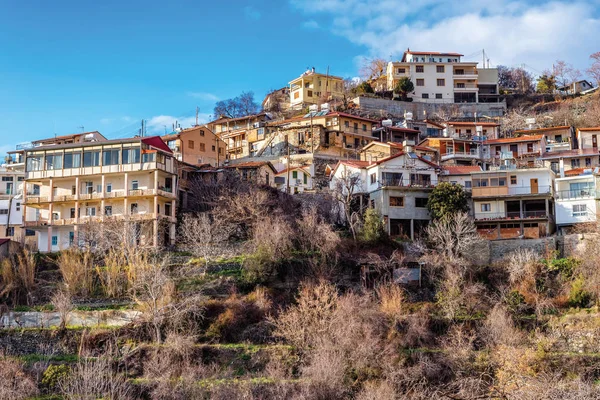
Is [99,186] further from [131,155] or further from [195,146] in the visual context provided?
[195,146]

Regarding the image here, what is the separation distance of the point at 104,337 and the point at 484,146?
45236mm

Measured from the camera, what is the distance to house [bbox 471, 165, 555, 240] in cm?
5147

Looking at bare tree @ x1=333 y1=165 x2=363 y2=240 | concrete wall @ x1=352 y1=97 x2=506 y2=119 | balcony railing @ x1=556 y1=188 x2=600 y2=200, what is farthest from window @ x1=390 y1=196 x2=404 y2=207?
concrete wall @ x1=352 y1=97 x2=506 y2=119

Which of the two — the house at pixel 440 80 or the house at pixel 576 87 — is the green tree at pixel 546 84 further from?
the house at pixel 440 80

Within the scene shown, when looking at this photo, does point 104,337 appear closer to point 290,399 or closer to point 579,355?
point 290,399

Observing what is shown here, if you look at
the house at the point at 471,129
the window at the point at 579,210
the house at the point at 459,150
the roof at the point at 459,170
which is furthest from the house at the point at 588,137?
the window at the point at 579,210

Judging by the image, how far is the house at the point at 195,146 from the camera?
215 ft

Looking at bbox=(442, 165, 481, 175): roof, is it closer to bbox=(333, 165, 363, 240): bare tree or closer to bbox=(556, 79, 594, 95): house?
bbox=(333, 165, 363, 240): bare tree

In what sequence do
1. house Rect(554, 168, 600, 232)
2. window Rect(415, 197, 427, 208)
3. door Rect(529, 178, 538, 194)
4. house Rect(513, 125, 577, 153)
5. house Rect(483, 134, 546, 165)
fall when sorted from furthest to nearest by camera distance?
house Rect(513, 125, 577, 153) < house Rect(483, 134, 546, 165) < door Rect(529, 178, 538, 194) < window Rect(415, 197, 427, 208) < house Rect(554, 168, 600, 232)

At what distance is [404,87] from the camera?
86.6 meters

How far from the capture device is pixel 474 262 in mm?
45969

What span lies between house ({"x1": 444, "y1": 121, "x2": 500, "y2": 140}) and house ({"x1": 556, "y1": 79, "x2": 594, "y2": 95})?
25.3 meters

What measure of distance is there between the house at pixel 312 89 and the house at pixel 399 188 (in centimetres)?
3541

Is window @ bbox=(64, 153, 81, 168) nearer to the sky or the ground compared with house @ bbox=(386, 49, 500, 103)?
nearer to the ground
